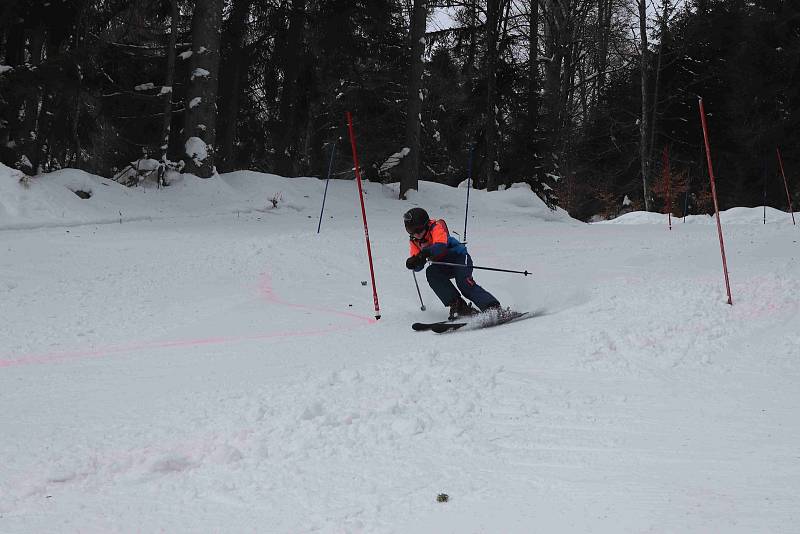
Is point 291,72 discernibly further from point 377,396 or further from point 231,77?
point 377,396

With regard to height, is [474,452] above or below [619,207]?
below

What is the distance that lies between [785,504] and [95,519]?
3035mm

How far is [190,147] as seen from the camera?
15.1 m

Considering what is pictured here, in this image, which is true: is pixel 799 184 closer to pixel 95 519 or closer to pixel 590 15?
pixel 590 15

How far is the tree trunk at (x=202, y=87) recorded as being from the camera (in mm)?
15109

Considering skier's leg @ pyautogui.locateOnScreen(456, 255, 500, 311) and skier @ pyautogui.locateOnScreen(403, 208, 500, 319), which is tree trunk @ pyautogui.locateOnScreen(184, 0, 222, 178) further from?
skier's leg @ pyautogui.locateOnScreen(456, 255, 500, 311)

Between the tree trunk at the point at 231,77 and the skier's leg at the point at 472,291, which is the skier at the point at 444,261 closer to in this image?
the skier's leg at the point at 472,291

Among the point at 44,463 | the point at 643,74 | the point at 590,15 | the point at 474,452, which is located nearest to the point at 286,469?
the point at 474,452

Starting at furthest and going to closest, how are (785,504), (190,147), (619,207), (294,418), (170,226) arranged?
(619,207) → (190,147) → (170,226) → (294,418) → (785,504)

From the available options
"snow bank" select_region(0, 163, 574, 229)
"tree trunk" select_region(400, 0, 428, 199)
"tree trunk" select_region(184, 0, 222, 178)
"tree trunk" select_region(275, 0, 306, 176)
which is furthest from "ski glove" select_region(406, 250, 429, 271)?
"tree trunk" select_region(275, 0, 306, 176)

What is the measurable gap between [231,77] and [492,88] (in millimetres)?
7873

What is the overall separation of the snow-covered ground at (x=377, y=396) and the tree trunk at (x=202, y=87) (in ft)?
15.9

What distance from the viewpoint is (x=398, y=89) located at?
23250 millimetres

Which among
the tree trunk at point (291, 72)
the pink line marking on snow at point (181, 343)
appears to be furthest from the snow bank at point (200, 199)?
the pink line marking on snow at point (181, 343)
